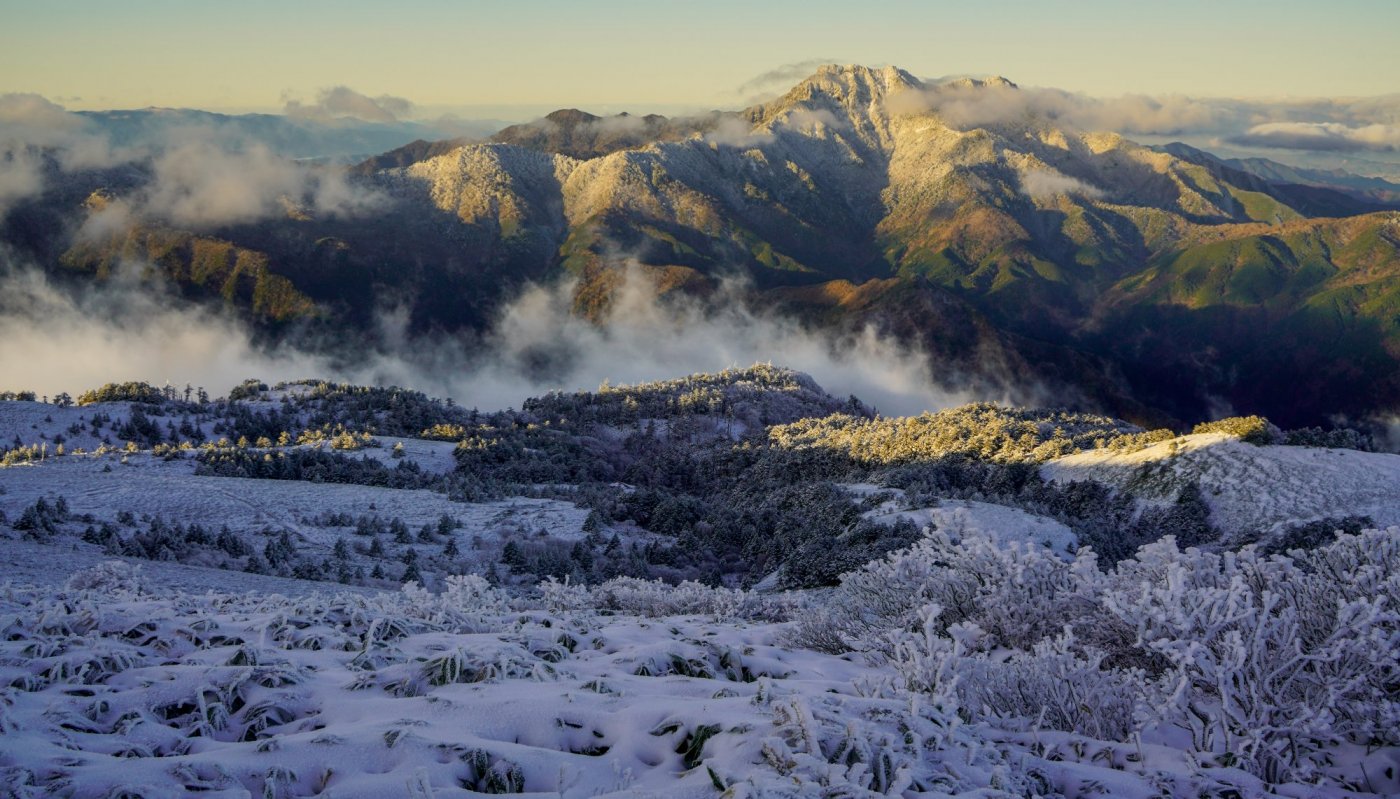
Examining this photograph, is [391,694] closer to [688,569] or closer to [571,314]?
[688,569]

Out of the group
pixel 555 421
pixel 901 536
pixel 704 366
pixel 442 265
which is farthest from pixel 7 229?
pixel 901 536

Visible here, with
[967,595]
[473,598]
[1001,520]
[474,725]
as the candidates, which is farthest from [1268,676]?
[1001,520]

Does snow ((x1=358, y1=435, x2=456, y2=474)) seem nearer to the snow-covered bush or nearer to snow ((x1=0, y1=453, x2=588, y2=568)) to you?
snow ((x1=0, y1=453, x2=588, y2=568))

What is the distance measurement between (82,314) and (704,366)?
115 meters

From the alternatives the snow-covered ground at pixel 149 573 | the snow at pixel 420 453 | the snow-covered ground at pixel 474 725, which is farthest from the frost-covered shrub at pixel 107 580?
the snow at pixel 420 453

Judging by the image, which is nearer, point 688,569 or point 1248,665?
point 1248,665

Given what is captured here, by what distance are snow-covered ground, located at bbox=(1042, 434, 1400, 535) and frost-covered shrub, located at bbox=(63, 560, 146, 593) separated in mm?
20656

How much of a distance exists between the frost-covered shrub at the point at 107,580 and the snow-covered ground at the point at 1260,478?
20.7 m

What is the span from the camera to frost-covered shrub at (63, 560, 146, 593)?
1188cm

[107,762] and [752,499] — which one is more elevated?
[107,762]

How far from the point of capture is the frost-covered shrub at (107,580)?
11.9m

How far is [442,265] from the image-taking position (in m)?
188

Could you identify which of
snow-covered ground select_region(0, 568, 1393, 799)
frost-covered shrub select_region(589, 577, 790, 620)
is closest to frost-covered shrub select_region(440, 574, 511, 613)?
frost-covered shrub select_region(589, 577, 790, 620)

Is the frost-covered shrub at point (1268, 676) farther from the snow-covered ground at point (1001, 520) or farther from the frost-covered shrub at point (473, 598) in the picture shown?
the snow-covered ground at point (1001, 520)
